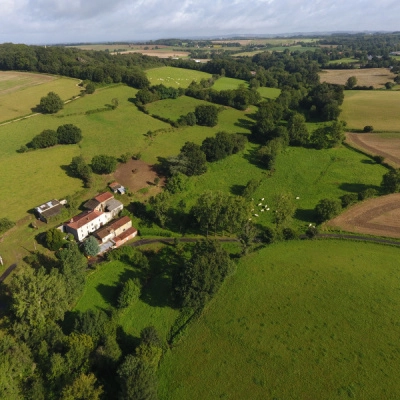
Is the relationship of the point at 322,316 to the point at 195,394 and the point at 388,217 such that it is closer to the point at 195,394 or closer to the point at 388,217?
the point at 195,394

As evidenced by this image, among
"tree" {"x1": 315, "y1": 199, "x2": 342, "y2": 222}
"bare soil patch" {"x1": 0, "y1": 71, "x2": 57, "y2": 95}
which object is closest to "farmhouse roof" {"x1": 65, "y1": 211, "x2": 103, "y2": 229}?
"tree" {"x1": 315, "y1": 199, "x2": 342, "y2": 222}

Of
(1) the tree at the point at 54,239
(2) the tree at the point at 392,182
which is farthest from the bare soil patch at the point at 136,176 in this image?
(2) the tree at the point at 392,182

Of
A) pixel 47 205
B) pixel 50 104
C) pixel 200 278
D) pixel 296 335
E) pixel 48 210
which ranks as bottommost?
pixel 296 335

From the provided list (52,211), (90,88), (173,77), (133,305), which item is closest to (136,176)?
(52,211)

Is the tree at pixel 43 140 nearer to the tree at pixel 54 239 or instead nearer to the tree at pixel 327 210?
the tree at pixel 54 239

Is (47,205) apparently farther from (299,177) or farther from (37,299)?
(299,177)

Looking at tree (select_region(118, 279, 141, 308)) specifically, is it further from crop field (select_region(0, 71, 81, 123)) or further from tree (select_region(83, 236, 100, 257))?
Result: crop field (select_region(0, 71, 81, 123))
